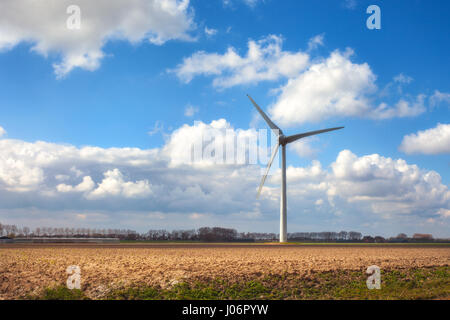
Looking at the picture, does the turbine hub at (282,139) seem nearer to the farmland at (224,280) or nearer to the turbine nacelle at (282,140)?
the turbine nacelle at (282,140)

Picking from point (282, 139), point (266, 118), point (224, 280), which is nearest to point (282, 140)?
point (282, 139)

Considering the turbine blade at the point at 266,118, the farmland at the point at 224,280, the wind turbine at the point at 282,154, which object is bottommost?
the farmland at the point at 224,280

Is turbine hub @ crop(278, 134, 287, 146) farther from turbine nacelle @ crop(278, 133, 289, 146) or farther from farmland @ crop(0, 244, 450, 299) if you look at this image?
farmland @ crop(0, 244, 450, 299)

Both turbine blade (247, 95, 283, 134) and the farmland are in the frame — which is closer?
the farmland

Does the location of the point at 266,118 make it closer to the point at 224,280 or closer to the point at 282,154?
the point at 282,154

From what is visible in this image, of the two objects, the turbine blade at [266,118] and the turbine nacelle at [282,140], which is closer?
the turbine blade at [266,118]

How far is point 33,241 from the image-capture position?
3688 inches

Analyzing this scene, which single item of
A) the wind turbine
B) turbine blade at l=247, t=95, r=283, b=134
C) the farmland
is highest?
turbine blade at l=247, t=95, r=283, b=134

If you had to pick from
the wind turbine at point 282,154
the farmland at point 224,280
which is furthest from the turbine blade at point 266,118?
the farmland at point 224,280

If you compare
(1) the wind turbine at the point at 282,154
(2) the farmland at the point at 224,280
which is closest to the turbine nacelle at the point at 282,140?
(1) the wind turbine at the point at 282,154

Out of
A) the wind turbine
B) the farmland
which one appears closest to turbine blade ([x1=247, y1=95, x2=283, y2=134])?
the wind turbine

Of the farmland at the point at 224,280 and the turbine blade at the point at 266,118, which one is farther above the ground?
the turbine blade at the point at 266,118
